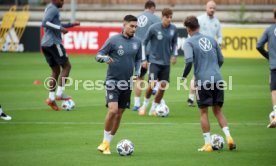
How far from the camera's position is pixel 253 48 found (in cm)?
3516

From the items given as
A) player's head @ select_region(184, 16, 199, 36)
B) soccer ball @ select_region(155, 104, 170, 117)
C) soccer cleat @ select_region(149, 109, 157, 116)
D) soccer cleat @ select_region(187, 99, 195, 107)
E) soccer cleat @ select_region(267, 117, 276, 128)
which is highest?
player's head @ select_region(184, 16, 199, 36)

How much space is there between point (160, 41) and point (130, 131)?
11.5 feet

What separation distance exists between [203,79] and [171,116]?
4957 millimetres

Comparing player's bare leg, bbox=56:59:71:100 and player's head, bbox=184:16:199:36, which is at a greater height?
player's head, bbox=184:16:199:36

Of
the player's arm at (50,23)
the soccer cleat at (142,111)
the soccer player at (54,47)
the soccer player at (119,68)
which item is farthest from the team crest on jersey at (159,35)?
the soccer player at (119,68)

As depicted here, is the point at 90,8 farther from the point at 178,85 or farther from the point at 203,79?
the point at 203,79

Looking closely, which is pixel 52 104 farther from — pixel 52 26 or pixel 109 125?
pixel 109 125

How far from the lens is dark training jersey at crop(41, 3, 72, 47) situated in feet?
64.8

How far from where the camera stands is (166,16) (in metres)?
18.6

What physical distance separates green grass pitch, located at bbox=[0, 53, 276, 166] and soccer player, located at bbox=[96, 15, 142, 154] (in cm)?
65

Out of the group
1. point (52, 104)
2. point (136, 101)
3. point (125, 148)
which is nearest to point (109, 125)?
point (125, 148)

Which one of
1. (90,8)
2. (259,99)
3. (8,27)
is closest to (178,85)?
(259,99)

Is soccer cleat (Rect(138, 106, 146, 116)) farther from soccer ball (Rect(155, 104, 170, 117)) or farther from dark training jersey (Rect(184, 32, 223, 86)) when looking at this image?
→ dark training jersey (Rect(184, 32, 223, 86))

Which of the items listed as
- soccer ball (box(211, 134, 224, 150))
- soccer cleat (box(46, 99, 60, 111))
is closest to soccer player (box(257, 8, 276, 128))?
soccer ball (box(211, 134, 224, 150))
